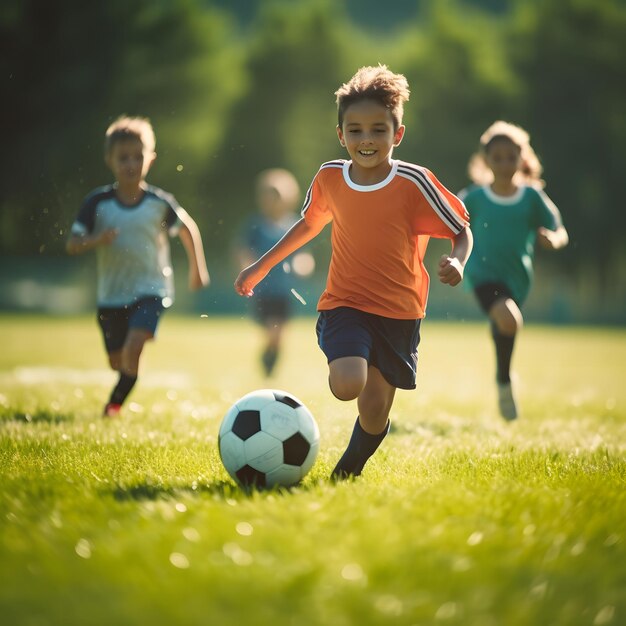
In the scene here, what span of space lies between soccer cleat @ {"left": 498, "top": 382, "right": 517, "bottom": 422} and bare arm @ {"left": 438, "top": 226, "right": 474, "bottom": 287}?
2.74m

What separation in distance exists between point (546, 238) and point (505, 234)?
38cm

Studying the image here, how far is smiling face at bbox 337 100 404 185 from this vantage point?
4.31 meters

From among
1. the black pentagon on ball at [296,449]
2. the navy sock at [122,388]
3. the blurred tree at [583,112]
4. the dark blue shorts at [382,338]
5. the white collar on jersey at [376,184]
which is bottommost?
the navy sock at [122,388]

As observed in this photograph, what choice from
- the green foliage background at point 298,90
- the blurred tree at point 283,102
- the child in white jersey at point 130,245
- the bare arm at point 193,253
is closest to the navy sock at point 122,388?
the child in white jersey at point 130,245

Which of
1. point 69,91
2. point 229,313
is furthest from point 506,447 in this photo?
point 69,91

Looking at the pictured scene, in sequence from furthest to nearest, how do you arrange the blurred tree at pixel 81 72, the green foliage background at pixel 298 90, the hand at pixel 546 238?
the green foliage background at pixel 298 90, the blurred tree at pixel 81 72, the hand at pixel 546 238

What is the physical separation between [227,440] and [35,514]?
1.05 meters

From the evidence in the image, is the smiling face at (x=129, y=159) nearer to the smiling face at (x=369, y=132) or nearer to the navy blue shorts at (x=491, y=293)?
the smiling face at (x=369, y=132)

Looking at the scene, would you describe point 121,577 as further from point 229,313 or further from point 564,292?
point 564,292

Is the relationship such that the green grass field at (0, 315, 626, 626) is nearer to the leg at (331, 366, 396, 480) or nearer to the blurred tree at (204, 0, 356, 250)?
the leg at (331, 366, 396, 480)

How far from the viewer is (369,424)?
439cm

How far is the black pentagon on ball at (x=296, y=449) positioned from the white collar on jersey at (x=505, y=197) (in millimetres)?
3572

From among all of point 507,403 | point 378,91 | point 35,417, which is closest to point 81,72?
point 35,417

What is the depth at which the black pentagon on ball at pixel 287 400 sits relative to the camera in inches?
168
